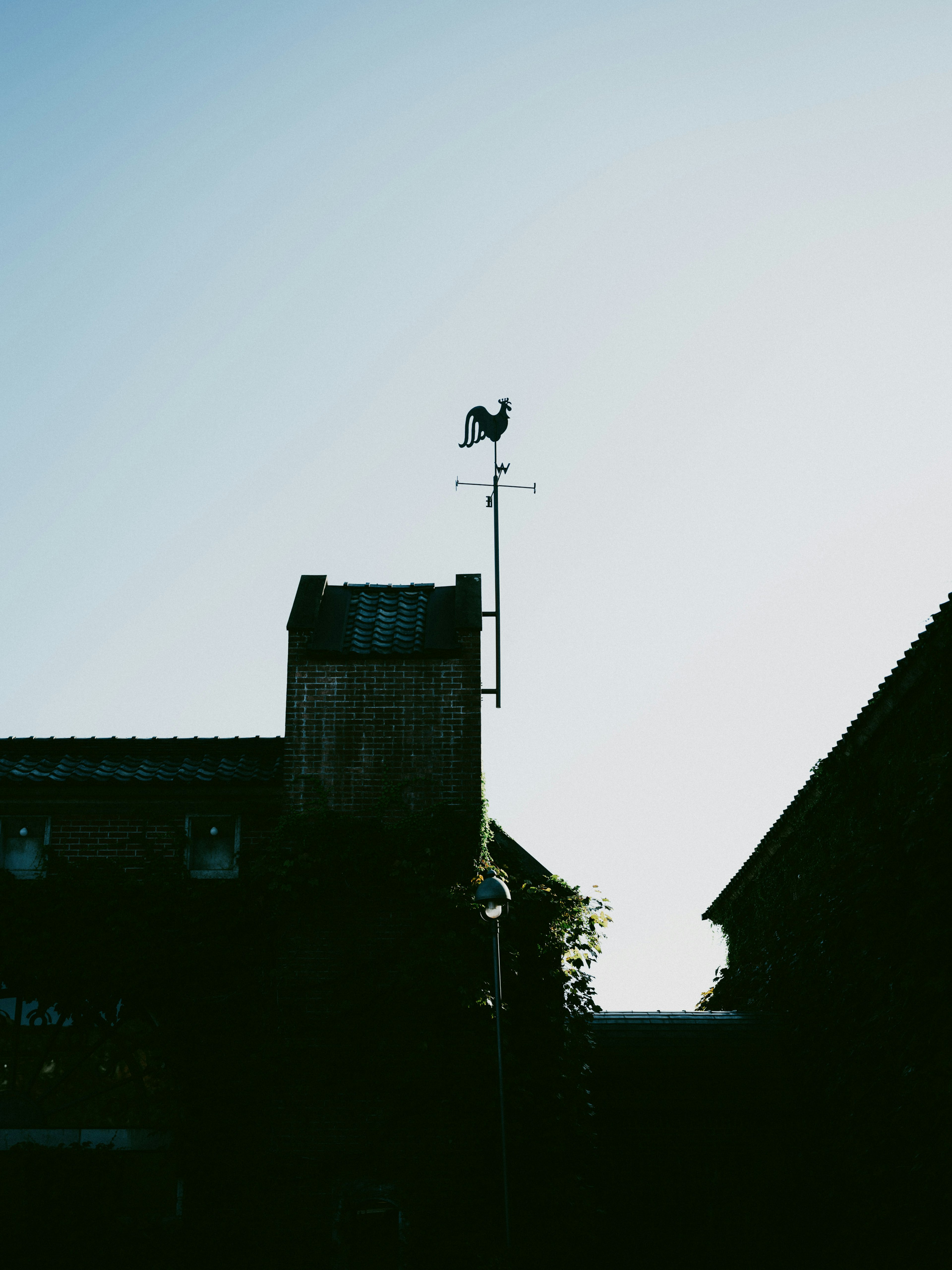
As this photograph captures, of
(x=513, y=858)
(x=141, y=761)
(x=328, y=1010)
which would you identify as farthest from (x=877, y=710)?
(x=141, y=761)


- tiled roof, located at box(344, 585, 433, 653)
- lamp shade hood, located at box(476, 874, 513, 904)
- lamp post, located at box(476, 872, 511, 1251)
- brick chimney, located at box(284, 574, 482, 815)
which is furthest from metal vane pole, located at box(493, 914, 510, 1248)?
tiled roof, located at box(344, 585, 433, 653)

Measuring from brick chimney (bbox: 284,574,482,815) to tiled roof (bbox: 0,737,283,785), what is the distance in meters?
0.74

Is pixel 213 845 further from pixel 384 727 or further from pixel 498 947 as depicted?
pixel 498 947

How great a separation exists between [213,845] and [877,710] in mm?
8421

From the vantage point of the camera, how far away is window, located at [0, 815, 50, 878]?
13.8 m

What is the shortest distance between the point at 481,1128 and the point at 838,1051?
5126 mm

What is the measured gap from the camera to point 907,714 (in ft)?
43.1

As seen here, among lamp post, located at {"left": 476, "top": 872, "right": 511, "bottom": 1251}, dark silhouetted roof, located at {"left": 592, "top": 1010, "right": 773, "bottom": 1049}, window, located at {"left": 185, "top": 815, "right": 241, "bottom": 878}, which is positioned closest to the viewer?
lamp post, located at {"left": 476, "top": 872, "right": 511, "bottom": 1251}

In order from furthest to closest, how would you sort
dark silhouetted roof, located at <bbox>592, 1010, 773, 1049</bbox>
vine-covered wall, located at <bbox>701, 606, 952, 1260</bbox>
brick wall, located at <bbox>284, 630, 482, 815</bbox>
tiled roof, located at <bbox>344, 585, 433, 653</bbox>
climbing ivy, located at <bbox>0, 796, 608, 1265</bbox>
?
1. dark silhouetted roof, located at <bbox>592, 1010, 773, 1049</bbox>
2. tiled roof, located at <bbox>344, 585, 433, 653</bbox>
3. brick wall, located at <bbox>284, 630, 482, 815</bbox>
4. climbing ivy, located at <bbox>0, 796, 608, 1265</bbox>
5. vine-covered wall, located at <bbox>701, 606, 952, 1260</bbox>

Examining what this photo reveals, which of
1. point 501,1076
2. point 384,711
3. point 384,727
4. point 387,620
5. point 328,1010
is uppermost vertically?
point 387,620

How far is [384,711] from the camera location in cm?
1412

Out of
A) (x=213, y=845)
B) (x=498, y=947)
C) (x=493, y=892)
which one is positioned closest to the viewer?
(x=493, y=892)

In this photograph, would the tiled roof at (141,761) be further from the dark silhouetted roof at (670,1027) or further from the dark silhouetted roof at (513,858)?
the dark silhouetted roof at (670,1027)

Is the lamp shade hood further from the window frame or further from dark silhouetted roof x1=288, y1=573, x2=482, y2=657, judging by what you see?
the window frame
